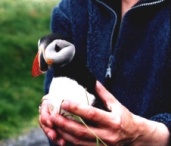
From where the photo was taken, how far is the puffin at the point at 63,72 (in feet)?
4.34

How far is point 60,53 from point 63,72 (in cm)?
8

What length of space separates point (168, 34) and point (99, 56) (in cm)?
A: 26

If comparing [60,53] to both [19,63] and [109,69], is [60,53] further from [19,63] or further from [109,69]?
[19,63]

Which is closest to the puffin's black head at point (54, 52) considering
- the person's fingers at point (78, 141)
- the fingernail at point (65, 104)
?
the fingernail at point (65, 104)

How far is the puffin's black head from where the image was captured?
1312 mm

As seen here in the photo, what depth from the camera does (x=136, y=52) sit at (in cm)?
161

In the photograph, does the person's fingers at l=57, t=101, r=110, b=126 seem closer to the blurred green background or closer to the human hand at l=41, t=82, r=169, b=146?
the human hand at l=41, t=82, r=169, b=146

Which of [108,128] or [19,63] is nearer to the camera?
[108,128]

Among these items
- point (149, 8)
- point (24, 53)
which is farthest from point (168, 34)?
point (24, 53)

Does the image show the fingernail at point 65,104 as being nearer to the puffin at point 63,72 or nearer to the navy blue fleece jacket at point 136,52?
the puffin at point 63,72

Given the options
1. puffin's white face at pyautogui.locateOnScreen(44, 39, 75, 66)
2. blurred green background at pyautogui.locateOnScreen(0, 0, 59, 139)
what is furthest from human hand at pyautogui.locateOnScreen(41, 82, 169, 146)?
blurred green background at pyautogui.locateOnScreen(0, 0, 59, 139)

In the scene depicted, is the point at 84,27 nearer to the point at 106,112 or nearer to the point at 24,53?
the point at 106,112

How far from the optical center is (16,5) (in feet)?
20.2

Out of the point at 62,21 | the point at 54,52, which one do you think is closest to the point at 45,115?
the point at 54,52
